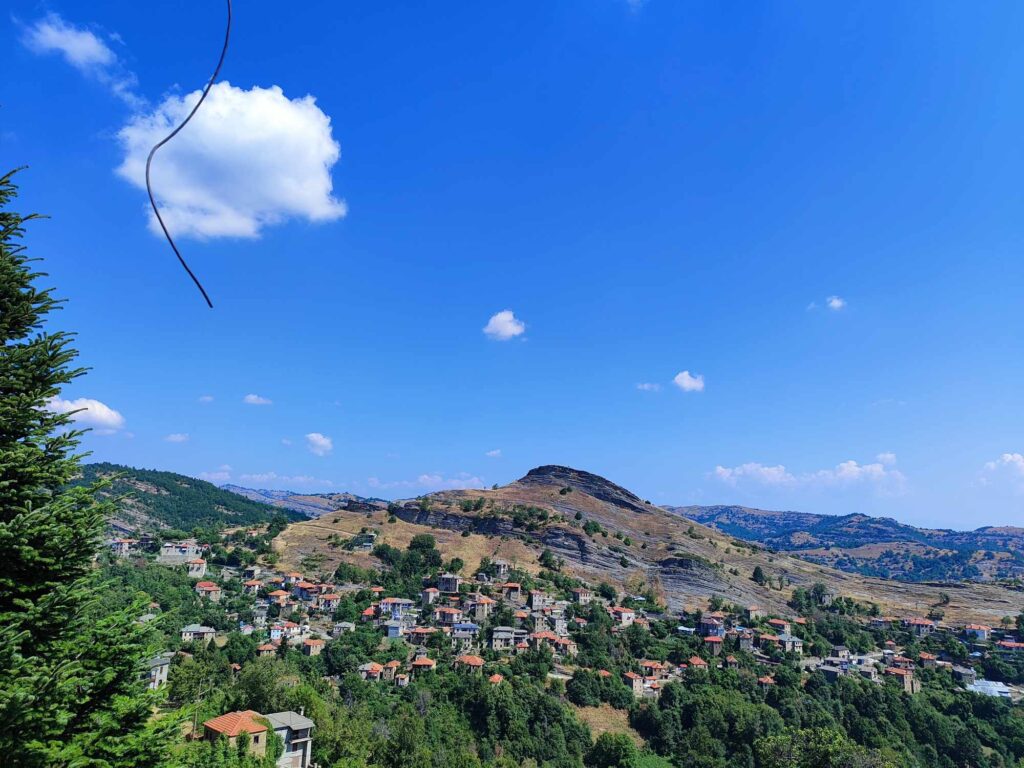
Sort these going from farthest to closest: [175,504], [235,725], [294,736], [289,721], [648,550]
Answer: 1. [175,504]
2. [648,550]
3. [289,721]
4. [294,736]
5. [235,725]

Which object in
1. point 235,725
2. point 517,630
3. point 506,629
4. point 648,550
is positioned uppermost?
point 648,550

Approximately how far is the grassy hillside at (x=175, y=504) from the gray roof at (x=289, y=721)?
111 m

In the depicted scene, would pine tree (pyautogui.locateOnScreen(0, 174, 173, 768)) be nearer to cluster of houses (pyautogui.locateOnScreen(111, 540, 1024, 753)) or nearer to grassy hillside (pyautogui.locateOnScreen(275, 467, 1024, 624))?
cluster of houses (pyautogui.locateOnScreen(111, 540, 1024, 753))

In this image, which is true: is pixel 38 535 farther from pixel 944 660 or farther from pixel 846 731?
pixel 944 660

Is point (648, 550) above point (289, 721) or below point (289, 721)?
above

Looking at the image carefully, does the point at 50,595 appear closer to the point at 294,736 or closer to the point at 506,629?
the point at 294,736

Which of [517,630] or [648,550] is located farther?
[648,550]

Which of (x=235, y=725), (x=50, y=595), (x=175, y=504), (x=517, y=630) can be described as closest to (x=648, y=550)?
(x=517, y=630)

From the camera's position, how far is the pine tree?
6.59 metres

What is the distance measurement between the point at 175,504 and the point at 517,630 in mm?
137694

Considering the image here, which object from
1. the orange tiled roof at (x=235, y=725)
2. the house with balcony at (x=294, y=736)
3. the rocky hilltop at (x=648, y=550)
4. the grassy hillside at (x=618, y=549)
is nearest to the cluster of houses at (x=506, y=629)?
the grassy hillside at (x=618, y=549)

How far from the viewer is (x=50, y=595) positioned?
7117 millimetres

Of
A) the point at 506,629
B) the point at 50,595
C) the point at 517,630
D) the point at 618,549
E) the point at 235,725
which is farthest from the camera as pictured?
the point at 618,549

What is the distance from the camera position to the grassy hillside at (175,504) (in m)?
138
